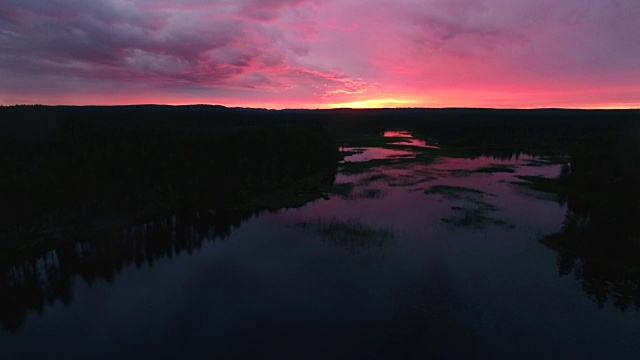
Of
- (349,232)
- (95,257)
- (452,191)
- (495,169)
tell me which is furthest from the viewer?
(495,169)

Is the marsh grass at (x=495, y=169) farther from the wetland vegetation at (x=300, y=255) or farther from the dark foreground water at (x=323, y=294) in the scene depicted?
the dark foreground water at (x=323, y=294)

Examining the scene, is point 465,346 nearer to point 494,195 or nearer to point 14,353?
point 14,353

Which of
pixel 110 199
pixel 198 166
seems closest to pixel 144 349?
pixel 110 199

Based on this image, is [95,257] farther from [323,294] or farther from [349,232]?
[349,232]

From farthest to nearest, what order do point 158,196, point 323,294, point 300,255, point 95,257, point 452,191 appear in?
point 452,191 < point 158,196 < point 95,257 < point 300,255 < point 323,294

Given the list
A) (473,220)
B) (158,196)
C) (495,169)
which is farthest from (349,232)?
(495,169)

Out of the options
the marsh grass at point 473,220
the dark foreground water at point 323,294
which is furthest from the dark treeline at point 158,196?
the marsh grass at point 473,220
